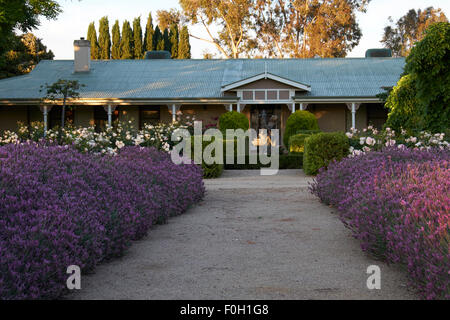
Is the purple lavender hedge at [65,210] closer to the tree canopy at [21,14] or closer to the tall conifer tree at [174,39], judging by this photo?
the tree canopy at [21,14]

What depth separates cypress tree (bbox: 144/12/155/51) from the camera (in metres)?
41.7

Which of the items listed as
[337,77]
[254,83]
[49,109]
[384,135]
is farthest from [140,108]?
[384,135]

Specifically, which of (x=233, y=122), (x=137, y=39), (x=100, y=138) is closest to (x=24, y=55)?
(x=137, y=39)

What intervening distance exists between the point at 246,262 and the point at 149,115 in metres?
20.9

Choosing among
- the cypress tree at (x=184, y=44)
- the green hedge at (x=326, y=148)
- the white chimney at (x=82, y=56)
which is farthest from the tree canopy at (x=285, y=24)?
the green hedge at (x=326, y=148)

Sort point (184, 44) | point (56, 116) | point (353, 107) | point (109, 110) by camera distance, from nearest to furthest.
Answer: point (353, 107) < point (109, 110) < point (56, 116) < point (184, 44)

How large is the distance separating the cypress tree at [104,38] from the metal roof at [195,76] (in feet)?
46.9

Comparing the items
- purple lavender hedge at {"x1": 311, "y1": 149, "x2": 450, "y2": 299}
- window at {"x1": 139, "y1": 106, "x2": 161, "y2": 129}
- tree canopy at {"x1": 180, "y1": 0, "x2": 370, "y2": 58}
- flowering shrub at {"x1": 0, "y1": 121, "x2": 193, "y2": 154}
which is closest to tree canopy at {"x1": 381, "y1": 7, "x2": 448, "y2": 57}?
tree canopy at {"x1": 180, "y1": 0, "x2": 370, "y2": 58}

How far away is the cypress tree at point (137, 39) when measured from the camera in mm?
42094

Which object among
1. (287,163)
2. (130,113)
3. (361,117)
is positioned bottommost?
(287,163)

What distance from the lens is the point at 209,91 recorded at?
23750 mm

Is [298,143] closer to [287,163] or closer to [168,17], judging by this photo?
[287,163]

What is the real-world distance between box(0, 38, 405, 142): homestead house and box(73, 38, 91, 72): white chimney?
2.1 inches
